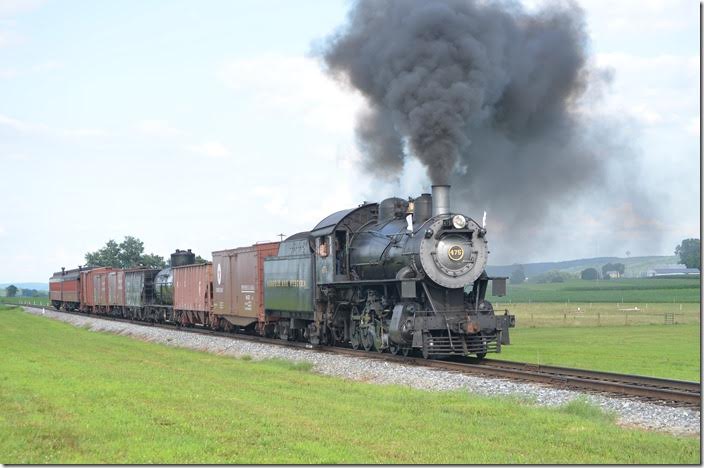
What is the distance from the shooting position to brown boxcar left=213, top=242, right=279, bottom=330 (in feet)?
104

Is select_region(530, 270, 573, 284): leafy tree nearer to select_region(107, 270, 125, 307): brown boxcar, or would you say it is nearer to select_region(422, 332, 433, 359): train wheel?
select_region(107, 270, 125, 307): brown boxcar

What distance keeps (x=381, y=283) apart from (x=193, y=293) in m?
22.1

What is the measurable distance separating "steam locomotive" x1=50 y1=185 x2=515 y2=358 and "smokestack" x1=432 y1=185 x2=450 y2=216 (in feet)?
0.08

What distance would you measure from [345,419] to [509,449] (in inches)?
111

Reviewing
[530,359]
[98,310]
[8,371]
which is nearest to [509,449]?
[8,371]

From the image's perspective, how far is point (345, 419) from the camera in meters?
12.1

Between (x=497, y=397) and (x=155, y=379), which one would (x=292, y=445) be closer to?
(x=497, y=397)

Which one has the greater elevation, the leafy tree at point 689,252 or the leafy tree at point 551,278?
the leafy tree at point 689,252

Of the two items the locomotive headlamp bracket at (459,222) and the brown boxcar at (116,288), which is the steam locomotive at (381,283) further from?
the brown boxcar at (116,288)

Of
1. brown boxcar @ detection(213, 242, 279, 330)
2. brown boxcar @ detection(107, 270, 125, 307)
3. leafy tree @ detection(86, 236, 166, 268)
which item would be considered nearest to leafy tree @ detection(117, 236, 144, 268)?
leafy tree @ detection(86, 236, 166, 268)

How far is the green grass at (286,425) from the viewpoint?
31.7 ft

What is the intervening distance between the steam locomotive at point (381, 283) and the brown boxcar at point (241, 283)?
49 millimetres

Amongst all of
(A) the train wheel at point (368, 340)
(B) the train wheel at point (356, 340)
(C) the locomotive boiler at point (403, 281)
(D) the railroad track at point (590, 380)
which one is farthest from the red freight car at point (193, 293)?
(D) the railroad track at point (590, 380)

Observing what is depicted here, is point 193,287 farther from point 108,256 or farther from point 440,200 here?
point 108,256
